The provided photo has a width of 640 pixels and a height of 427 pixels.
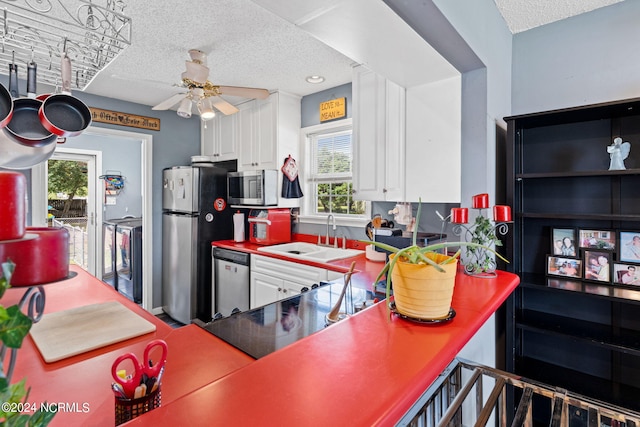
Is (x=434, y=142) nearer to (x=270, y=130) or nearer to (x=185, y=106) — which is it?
(x=185, y=106)

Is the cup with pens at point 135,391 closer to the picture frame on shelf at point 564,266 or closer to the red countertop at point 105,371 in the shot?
the red countertop at point 105,371

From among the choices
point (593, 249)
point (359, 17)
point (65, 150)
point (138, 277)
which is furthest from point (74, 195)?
point (593, 249)

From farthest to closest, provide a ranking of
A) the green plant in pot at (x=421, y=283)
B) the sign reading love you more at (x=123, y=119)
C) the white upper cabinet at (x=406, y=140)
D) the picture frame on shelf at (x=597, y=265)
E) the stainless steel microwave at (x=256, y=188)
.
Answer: the sign reading love you more at (x=123, y=119), the stainless steel microwave at (x=256, y=188), the white upper cabinet at (x=406, y=140), the picture frame on shelf at (x=597, y=265), the green plant in pot at (x=421, y=283)

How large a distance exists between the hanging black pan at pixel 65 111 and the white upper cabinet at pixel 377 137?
173 centimetres

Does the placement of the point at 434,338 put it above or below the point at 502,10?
below

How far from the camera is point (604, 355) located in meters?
1.93

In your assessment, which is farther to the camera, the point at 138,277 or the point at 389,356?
the point at 138,277

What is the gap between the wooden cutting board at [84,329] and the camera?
3.49 feet

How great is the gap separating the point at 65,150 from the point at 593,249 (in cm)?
649

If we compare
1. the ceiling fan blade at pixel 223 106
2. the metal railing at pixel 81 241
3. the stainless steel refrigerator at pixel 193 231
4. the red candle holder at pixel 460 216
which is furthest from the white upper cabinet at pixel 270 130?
the metal railing at pixel 81 241

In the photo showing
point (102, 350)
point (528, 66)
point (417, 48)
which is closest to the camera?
point (102, 350)

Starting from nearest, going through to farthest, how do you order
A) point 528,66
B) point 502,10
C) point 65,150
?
point 502,10
point 528,66
point 65,150

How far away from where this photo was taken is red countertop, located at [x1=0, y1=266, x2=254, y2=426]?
0.80 metres

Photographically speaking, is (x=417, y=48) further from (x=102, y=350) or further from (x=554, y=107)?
(x=102, y=350)
